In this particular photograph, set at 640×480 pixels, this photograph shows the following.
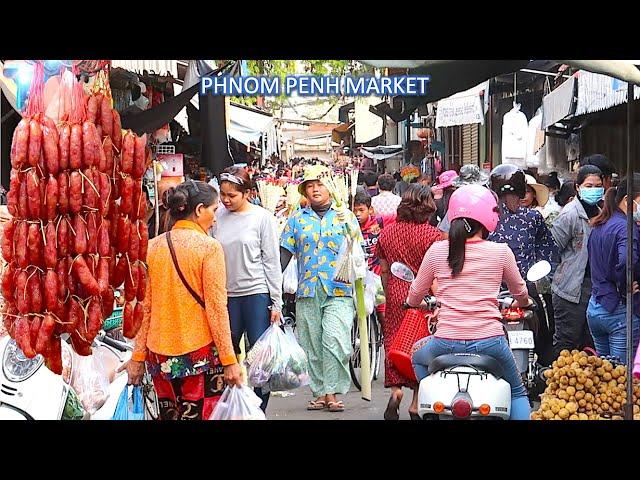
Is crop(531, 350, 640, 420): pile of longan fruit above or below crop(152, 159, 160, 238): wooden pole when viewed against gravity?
below

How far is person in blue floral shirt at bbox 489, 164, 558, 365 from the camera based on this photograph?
648cm

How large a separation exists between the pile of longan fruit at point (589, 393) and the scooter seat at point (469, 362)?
0.83m

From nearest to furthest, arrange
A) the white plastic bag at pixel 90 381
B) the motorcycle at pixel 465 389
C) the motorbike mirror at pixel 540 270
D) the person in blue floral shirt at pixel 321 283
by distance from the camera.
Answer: the motorcycle at pixel 465 389 < the motorbike mirror at pixel 540 270 < the white plastic bag at pixel 90 381 < the person in blue floral shirt at pixel 321 283

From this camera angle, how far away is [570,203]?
6652 millimetres

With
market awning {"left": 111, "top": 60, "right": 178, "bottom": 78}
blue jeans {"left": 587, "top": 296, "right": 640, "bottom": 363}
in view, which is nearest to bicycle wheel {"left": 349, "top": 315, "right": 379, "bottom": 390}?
blue jeans {"left": 587, "top": 296, "right": 640, "bottom": 363}

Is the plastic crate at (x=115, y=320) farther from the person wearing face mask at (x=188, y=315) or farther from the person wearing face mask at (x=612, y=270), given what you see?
the person wearing face mask at (x=612, y=270)

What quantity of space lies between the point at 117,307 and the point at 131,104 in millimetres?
1162

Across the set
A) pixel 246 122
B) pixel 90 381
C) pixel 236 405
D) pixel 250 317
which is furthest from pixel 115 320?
pixel 246 122

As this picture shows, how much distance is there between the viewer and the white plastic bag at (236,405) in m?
5.76

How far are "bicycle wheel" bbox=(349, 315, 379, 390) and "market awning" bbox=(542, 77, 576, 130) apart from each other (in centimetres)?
185

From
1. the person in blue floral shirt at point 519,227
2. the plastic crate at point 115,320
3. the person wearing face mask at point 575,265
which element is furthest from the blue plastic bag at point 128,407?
the person wearing face mask at point 575,265

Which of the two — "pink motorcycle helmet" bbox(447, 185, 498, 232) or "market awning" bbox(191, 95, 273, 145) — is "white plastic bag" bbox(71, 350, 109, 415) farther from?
"pink motorcycle helmet" bbox(447, 185, 498, 232)

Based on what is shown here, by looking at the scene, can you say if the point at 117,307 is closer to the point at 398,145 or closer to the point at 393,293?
the point at 393,293

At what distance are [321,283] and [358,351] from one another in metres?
0.86
